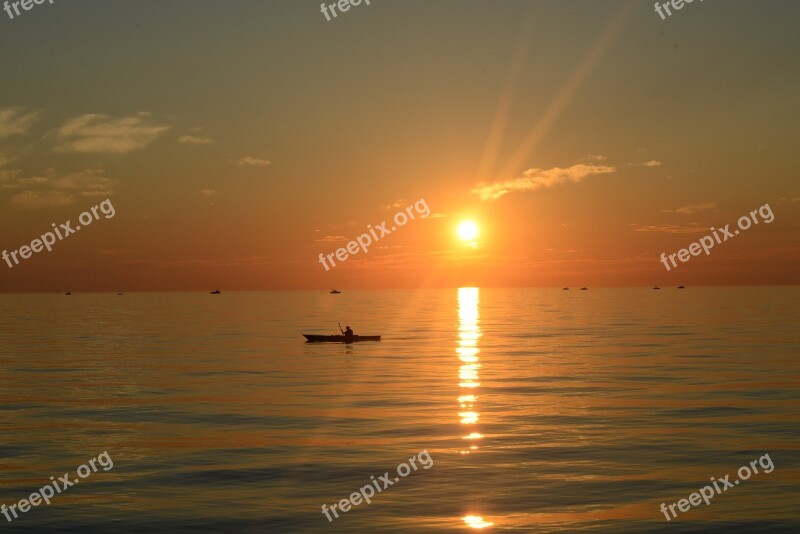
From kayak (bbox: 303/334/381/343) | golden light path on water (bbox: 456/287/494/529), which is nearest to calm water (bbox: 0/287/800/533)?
golden light path on water (bbox: 456/287/494/529)

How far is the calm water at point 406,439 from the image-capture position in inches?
1016

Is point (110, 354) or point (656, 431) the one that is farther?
point (110, 354)

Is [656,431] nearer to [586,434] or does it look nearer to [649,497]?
[586,434]

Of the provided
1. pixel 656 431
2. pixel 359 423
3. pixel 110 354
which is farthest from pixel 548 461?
pixel 110 354

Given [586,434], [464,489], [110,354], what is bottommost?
[464,489]

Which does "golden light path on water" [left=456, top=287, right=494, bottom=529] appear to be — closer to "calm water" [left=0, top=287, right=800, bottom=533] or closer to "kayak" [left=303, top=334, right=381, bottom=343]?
"calm water" [left=0, top=287, right=800, bottom=533]

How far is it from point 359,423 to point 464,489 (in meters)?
13.8

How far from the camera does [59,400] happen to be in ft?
166

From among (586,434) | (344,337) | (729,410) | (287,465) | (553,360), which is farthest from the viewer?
(344,337)

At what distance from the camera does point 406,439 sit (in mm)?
37031

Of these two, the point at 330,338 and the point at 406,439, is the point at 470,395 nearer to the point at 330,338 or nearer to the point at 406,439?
the point at 406,439

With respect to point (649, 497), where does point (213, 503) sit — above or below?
above

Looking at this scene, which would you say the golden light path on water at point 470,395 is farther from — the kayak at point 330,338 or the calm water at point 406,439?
the kayak at point 330,338

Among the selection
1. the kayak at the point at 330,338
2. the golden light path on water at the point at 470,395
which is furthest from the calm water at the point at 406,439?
the kayak at the point at 330,338
